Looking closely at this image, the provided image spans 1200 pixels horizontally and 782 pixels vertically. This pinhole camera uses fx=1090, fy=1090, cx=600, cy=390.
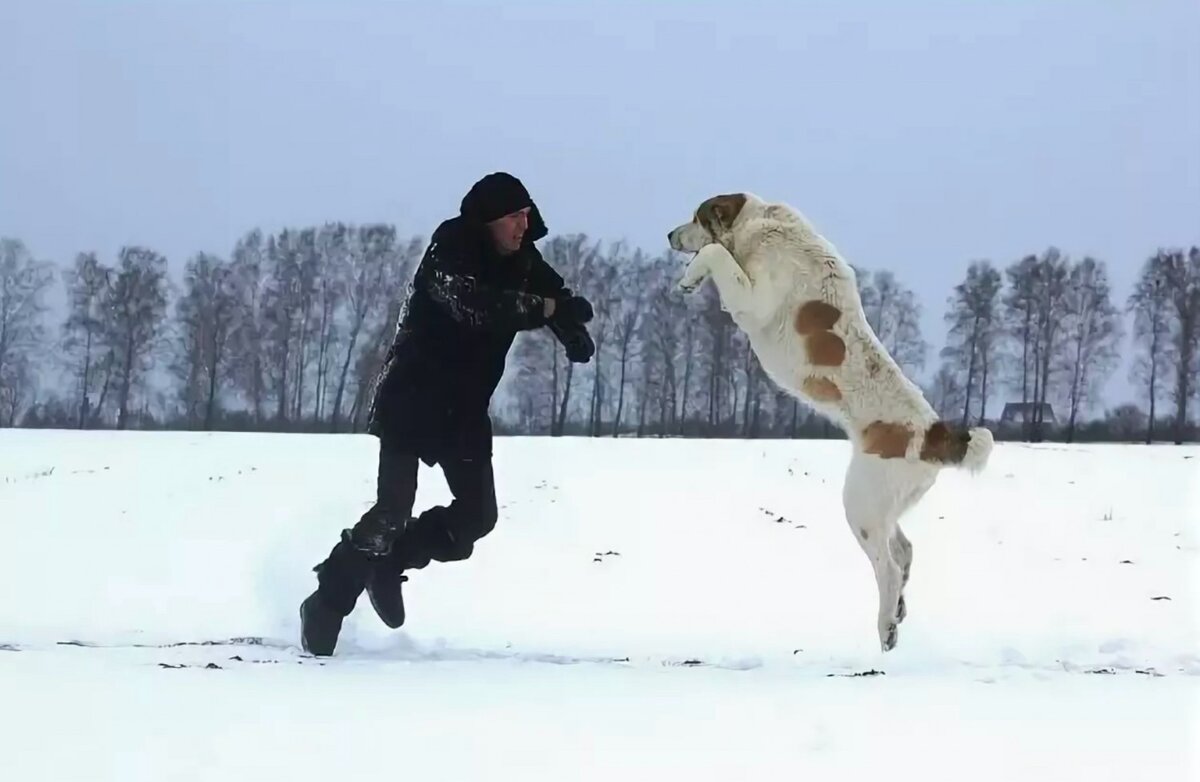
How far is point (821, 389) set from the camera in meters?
5.29

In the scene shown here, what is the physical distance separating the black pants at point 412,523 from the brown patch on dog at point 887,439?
1.82 m

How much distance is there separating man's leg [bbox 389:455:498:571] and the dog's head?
1672 mm

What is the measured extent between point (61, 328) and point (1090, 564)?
157ft

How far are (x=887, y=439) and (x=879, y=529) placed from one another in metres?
0.45

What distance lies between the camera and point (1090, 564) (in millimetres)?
9188

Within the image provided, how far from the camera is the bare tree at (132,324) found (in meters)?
46.2

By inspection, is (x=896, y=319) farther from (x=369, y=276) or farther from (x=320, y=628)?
(x=320, y=628)

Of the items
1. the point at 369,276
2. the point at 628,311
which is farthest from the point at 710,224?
the point at 369,276

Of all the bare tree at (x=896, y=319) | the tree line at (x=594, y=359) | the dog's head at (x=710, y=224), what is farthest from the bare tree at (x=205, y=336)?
the dog's head at (x=710, y=224)

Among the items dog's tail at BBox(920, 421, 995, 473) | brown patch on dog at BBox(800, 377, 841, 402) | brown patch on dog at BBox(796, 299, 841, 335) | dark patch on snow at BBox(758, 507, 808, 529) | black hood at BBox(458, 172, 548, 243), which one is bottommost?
dark patch on snow at BBox(758, 507, 808, 529)

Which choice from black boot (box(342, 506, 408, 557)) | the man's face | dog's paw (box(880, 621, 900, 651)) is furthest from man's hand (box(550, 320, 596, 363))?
dog's paw (box(880, 621, 900, 651))

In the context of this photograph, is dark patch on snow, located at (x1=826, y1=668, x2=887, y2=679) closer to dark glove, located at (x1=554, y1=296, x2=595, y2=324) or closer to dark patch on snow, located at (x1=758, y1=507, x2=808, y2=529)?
dark glove, located at (x1=554, y1=296, x2=595, y2=324)

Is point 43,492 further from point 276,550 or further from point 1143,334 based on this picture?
point 1143,334

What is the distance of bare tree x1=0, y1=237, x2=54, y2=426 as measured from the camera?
153 ft
